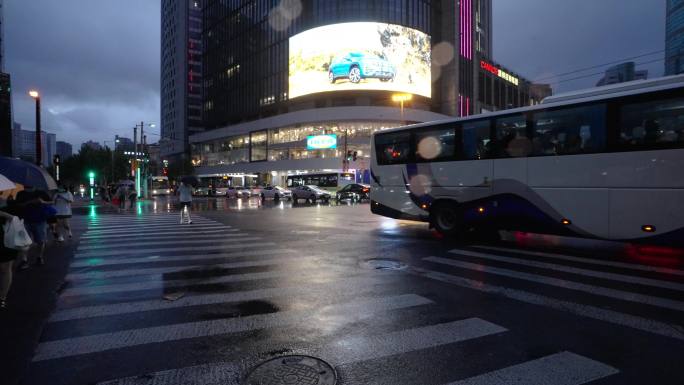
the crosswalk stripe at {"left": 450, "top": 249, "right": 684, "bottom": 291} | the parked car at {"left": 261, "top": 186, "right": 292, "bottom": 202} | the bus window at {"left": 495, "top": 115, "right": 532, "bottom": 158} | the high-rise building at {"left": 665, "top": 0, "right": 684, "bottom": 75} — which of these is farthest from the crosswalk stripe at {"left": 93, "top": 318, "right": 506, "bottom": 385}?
the parked car at {"left": 261, "top": 186, "right": 292, "bottom": 202}

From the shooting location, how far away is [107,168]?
61.3 metres

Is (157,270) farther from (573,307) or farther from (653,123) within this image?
(653,123)

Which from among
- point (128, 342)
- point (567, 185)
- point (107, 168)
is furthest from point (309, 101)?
point (128, 342)

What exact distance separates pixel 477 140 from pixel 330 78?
2077 inches

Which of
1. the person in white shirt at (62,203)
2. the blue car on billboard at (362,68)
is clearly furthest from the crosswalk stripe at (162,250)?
the blue car on billboard at (362,68)

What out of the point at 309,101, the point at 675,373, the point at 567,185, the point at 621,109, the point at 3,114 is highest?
the point at 309,101

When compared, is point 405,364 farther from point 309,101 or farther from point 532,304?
point 309,101

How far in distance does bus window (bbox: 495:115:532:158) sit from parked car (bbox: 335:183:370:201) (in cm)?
2756

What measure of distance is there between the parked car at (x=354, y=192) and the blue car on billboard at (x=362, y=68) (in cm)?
2621

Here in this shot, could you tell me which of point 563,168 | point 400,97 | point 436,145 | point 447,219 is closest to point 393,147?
point 436,145

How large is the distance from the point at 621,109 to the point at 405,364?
26.0 feet

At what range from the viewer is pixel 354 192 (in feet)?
128

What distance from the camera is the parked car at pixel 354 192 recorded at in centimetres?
3872

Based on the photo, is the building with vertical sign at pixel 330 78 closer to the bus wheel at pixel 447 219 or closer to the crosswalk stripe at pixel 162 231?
the crosswalk stripe at pixel 162 231
